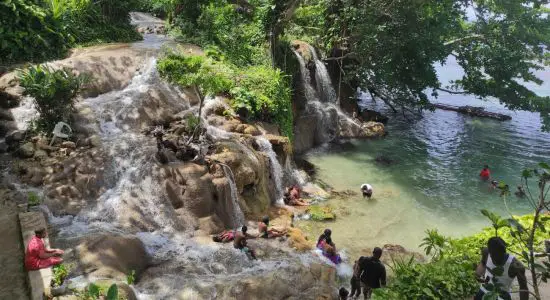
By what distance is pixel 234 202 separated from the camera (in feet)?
38.9

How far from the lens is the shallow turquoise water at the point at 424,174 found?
1333 cm

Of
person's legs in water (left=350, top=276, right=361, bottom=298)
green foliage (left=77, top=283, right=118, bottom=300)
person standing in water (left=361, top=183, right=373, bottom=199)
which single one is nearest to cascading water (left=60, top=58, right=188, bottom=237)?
green foliage (left=77, top=283, right=118, bottom=300)

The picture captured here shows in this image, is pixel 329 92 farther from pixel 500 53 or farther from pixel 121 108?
pixel 121 108

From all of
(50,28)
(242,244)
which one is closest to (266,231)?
(242,244)

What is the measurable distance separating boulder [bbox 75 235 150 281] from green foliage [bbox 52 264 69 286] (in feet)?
1.85

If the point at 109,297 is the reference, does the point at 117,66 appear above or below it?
above

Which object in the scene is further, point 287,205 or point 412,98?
point 412,98

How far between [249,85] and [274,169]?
406 cm

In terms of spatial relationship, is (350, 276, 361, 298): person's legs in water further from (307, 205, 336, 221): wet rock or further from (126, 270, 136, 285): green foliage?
(307, 205, 336, 221): wet rock

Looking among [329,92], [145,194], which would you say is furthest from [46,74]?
[329,92]

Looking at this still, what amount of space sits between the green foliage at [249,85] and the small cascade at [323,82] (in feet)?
17.3

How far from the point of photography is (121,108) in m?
13.6

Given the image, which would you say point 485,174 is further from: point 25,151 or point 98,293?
point 25,151

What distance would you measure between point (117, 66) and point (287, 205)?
845cm
